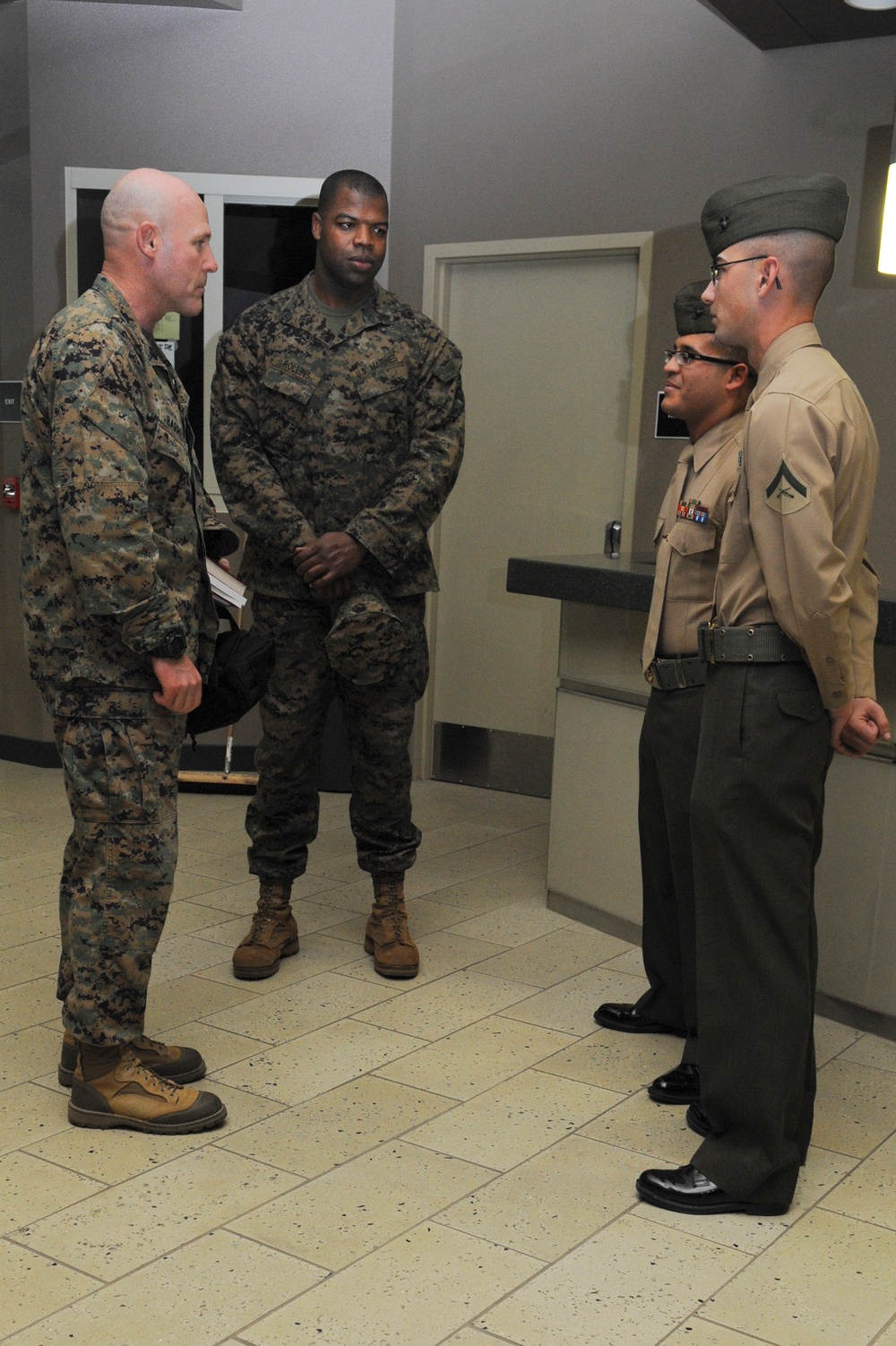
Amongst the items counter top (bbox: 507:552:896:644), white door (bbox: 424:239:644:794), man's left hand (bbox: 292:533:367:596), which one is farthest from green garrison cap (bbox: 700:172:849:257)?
white door (bbox: 424:239:644:794)

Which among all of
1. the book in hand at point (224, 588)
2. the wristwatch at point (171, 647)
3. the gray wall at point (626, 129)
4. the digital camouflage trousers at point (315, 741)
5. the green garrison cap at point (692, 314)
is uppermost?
the gray wall at point (626, 129)

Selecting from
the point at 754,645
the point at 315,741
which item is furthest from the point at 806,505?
the point at 315,741

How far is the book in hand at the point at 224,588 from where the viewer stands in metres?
2.75

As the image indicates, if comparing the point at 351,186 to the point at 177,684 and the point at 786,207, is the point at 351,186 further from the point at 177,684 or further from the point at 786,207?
the point at 177,684

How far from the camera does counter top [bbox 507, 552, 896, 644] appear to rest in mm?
3367

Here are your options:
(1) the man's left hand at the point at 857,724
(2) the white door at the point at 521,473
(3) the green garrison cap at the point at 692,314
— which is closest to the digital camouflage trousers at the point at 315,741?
(3) the green garrison cap at the point at 692,314

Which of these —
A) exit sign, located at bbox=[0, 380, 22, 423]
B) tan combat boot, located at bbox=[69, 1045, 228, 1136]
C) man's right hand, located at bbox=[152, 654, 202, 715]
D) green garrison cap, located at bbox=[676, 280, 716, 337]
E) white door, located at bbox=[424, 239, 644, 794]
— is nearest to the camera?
man's right hand, located at bbox=[152, 654, 202, 715]

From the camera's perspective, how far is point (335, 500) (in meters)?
3.25

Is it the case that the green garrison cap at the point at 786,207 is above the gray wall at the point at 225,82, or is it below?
below

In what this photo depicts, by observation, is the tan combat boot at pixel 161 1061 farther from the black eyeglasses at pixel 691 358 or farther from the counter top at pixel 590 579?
the black eyeglasses at pixel 691 358

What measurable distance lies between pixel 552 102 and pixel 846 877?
3.13 m

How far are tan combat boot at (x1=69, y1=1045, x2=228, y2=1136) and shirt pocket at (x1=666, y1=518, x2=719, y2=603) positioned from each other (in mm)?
1355

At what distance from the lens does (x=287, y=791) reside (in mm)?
3346

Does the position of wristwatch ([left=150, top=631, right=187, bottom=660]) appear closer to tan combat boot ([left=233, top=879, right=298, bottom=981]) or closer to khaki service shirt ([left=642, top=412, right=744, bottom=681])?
khaki service shirt ([left=642, top=412, right=744, bottom=681])
